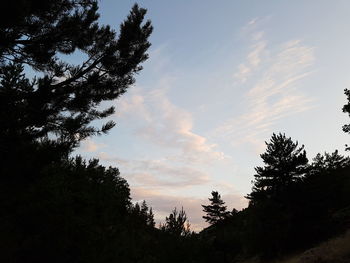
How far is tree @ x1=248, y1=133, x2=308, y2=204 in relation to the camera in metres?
36.8

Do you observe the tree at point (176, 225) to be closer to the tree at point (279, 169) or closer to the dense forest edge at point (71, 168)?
the dense forest edge at point (71, 168)

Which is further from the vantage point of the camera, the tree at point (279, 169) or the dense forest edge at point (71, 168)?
the tree at point (279, 169)

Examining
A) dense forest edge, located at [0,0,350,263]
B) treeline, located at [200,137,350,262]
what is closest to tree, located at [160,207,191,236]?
dense forest edge, located at [0,0,350,263]

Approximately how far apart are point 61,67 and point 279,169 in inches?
1226

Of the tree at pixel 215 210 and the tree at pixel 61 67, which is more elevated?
the tree at pixel 215 210

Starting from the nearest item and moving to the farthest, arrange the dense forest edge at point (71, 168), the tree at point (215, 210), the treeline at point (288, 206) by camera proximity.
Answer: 1. the dense forest edge at point (71, 168)
2. the treeline at point (288, 206)
3. the tree at point (215, 210)

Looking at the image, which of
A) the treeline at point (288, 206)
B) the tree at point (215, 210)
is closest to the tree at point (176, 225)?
the treeline at point (288, 206)

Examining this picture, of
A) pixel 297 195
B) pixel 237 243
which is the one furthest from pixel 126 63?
pixel 237 243

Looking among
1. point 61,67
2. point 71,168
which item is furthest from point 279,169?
point 61,67

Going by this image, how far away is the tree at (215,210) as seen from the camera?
188 feet

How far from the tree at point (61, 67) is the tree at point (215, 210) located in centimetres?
4873

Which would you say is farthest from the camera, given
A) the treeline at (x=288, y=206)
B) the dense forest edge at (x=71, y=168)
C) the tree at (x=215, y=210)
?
the tree at (x=215, y=210)

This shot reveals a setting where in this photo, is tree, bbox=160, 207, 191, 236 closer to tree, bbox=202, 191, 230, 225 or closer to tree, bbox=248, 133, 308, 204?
tree, bbox=248, 133, 308, 204

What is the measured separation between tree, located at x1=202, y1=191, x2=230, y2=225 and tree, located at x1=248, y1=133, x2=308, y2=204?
2035 cm
